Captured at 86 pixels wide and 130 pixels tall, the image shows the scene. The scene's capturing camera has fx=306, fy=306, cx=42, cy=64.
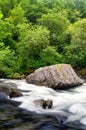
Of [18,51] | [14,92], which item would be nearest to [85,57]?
[18,51]

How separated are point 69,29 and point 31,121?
2244cm

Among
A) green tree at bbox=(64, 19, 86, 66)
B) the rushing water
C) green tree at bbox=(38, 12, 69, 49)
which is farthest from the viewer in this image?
green tree at bbox=(38, 12, 69, 49)

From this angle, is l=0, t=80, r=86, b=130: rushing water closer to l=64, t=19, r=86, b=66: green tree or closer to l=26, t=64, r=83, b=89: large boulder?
l=26, t=64, r=83, b=89: large boulder

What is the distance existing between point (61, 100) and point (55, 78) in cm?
366

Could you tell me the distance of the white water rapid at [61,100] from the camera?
13680mm

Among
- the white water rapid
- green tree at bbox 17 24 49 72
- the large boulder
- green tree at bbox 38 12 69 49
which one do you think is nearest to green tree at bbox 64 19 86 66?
green tree at bbox 17 24 49 72

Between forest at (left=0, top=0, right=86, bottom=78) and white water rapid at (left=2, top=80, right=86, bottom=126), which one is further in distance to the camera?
forest at (left=0, top=0, right=86, bottom=78)

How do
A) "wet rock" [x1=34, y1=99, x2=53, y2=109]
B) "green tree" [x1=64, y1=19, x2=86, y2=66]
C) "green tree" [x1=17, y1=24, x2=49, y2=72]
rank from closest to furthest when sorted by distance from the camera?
"wet rock" [x1=34, y1=99, x2=53, y2=109] → "green tree" [x1=17, y1=24, x2=49, y2=72] → "green tree" [x1=64, y1=19, x2=86, y2=66]

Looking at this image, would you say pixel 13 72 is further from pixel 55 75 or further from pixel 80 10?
pixel 80 10

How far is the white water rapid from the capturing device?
13680 millimetres

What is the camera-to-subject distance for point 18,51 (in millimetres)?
30562

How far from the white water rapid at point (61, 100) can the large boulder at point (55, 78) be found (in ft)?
1.64

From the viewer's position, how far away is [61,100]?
1689 centimetres

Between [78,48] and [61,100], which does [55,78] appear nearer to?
[61,100]
